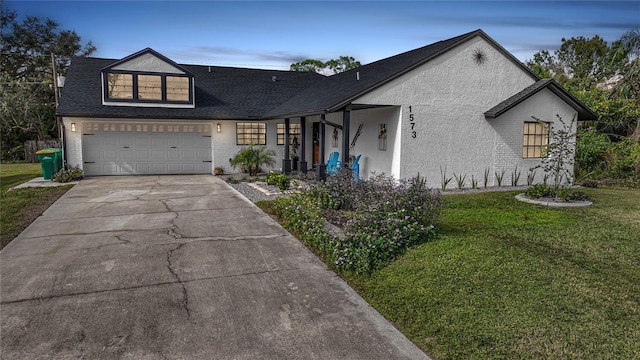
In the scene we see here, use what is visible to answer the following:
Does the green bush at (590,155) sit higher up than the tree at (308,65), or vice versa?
the tree at (308,65)

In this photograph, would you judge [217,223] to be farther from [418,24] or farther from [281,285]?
[418,24]

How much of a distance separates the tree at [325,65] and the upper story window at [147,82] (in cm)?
2139

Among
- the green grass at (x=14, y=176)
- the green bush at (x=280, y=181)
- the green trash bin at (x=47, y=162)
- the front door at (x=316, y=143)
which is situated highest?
the front door at (x=316, y=143)

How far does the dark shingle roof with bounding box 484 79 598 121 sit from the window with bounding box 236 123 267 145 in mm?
9367

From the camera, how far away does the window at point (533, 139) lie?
13.3 meters

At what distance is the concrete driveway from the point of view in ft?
12.1

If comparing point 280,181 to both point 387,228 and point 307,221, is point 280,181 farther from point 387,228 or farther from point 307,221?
point 387,228

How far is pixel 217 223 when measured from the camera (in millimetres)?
8320

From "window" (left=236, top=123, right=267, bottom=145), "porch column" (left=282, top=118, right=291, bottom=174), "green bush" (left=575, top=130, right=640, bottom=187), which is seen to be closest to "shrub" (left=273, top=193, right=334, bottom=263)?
"porch column" (left=282, top=118, right=291, bottom=174)

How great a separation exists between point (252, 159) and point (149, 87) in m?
5.26

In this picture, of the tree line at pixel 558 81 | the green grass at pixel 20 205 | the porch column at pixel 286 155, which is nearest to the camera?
the green grass at pixel 20 205

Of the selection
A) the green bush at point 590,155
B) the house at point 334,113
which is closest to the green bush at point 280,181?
the house at point 334,113

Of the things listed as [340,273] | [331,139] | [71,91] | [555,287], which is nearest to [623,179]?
[331,139]

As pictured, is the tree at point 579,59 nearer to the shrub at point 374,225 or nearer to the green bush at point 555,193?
the green bush at point 555,193
